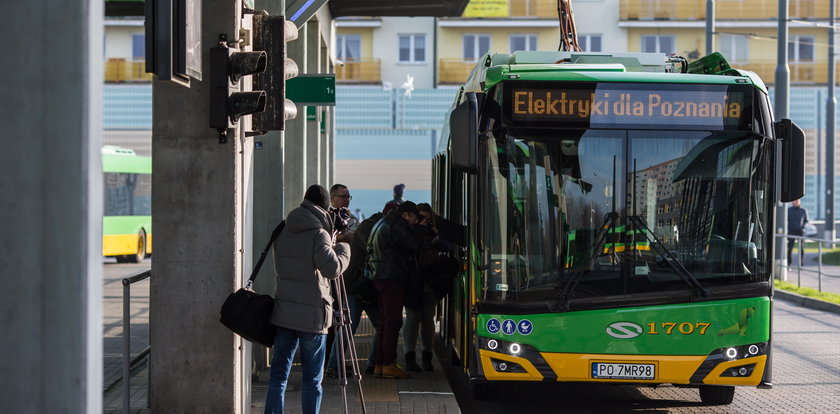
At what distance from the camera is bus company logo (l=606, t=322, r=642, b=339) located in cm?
877

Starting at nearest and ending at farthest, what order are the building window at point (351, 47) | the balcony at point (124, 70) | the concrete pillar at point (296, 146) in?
the concrete pillar at point (296, 146) → the balcony at point (124, 70) → the building window at point (351, 47)

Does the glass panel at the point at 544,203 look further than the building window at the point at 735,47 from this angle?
No

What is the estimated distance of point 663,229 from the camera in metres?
8.77

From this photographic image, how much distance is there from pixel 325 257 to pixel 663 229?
2848mm

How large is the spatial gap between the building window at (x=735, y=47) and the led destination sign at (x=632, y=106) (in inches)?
1720

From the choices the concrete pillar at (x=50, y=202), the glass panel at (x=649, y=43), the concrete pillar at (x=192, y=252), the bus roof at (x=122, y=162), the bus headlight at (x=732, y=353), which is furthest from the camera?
the glass panel at (x=649, y=43)

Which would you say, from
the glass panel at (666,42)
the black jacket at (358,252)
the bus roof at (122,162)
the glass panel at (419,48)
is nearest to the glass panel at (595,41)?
the glass panel at (666,42)

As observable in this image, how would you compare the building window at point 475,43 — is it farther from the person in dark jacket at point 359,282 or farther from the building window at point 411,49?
the person in dark jacket at point 359,282

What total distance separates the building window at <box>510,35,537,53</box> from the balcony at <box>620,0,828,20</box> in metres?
3.91

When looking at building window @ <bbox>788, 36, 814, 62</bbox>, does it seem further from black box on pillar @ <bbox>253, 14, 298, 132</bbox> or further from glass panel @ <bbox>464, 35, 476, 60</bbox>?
black box on pillar @ <bbox>253, 14, 298, 132</bbox>

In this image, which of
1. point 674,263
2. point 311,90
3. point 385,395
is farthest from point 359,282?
point 674,263

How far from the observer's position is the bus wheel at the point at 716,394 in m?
9.86

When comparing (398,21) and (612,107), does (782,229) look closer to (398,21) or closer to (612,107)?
(612,107)

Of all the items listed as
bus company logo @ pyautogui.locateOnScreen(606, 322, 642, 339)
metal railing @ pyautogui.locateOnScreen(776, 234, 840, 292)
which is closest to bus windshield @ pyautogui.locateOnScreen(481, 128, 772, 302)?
bus company logo @ pyautogui.locateOnScreen(606, 322, 642, 339)
